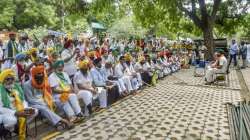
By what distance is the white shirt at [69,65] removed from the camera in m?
10.5

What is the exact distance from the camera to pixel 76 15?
11.6 meters

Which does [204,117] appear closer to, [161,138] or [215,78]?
[161,138]

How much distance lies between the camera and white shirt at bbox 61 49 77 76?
10539 millimetres

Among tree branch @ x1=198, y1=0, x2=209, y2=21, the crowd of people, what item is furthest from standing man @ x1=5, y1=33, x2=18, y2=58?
tree branch @ x1=198, y1=0, x2=209, y2=21

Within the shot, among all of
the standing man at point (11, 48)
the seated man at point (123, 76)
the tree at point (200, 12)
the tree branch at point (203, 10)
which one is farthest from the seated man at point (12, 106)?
the tree branch at point (203, 10)

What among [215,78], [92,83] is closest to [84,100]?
[92,83]

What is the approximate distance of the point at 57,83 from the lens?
8320 millimetres

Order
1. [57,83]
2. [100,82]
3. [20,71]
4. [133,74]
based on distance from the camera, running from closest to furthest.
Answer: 1. [57,83]
2. [20,71]
3. [100,82]
4. [133,74]

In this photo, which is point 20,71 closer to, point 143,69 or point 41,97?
point 41,97

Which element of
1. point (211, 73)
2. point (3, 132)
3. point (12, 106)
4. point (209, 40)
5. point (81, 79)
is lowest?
point (3, 132)

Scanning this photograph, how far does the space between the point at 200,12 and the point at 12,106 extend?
20.9 metres

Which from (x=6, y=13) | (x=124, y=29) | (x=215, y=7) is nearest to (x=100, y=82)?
(x=215, y=7)

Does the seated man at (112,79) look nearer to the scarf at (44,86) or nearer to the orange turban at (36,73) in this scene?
the scarf at (44,86)

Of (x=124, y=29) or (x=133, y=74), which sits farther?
(x=124, y=29)
